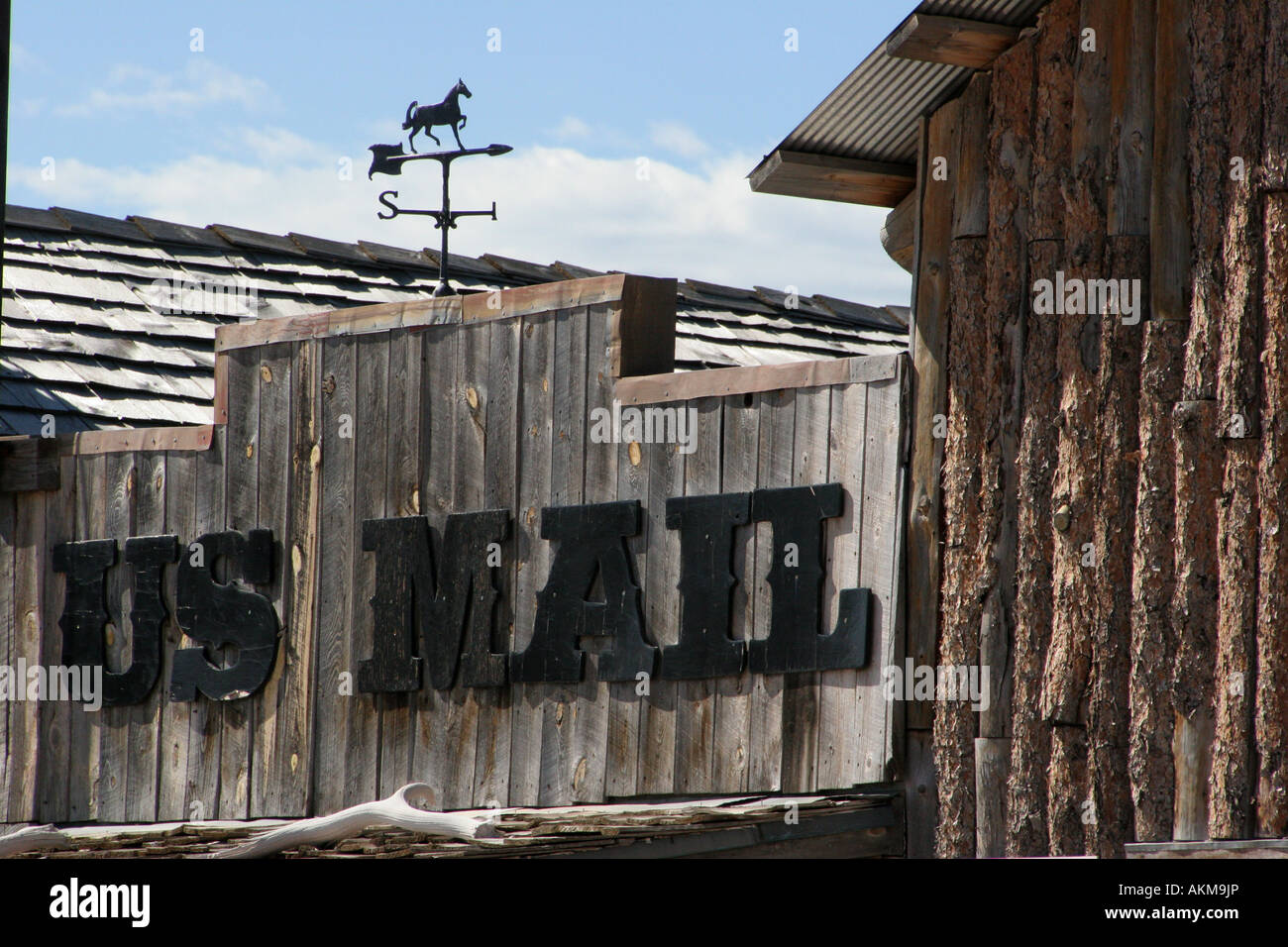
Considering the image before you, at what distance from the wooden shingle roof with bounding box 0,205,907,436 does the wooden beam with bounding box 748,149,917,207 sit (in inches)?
77.0

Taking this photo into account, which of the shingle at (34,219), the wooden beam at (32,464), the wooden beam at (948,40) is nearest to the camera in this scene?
the wooden beam at (948,40)

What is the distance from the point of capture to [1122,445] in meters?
5.24

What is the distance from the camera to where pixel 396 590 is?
6934 millimetres

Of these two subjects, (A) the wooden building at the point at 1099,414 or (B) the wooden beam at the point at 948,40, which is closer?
(A) the wooden building at the point at 1099,414

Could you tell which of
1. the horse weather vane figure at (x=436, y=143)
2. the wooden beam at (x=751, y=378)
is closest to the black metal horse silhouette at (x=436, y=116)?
the horse weather vane figure at (x=436, y=143)

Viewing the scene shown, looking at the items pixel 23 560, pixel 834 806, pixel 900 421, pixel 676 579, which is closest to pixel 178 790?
pixel 23 560

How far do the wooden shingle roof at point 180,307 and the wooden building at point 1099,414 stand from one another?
2.94 m

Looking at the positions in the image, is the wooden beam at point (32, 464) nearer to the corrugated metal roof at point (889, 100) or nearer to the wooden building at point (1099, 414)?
the corrugated metal roof at point (889, 100)

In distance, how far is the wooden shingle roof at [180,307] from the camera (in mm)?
9211

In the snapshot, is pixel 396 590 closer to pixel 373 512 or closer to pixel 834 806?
pixel 373 512

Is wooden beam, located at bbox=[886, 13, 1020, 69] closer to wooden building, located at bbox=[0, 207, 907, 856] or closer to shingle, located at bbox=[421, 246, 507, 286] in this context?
wooden building, located at bbox=[0, 207, 907, 856]

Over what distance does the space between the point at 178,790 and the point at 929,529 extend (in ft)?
12.2

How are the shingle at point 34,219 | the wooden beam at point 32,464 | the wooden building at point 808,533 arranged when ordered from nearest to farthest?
1. the wooden building at point 808,533
2. the wooden beam at point 32,464
3. the shingle at point 34,219
